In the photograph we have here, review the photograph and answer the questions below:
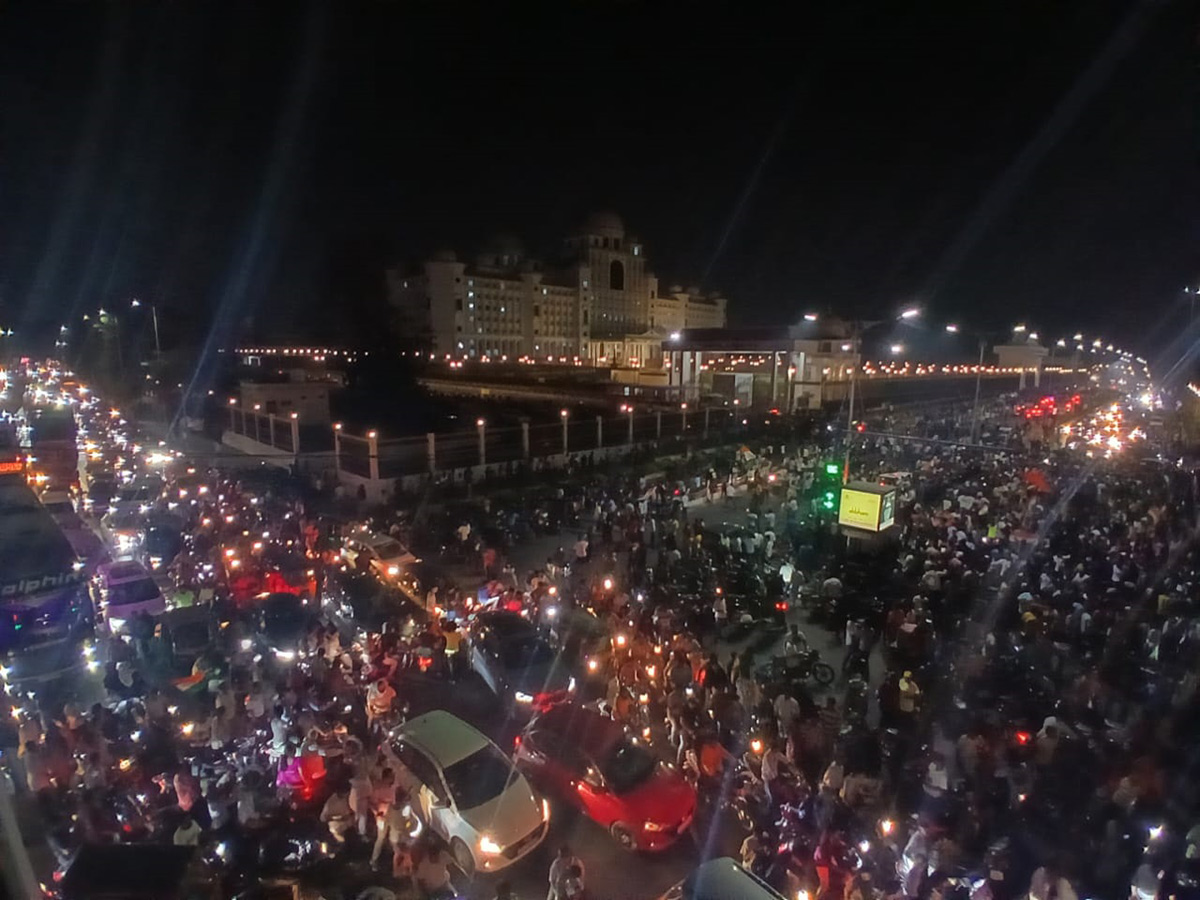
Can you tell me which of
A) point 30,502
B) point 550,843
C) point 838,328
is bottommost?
point 550,843

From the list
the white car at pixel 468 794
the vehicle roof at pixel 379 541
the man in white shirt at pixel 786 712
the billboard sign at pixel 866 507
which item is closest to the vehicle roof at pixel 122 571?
the vehicle roof at pixel 379 541

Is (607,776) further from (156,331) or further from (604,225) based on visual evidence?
(604,225)

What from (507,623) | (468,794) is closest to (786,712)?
(468,794)

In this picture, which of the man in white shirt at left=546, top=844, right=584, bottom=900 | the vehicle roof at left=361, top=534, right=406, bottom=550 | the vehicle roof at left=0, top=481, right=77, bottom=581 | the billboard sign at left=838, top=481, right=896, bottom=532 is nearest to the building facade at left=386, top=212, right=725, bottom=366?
the vehicle roof at left=361, top=534, right=406, bottom=550

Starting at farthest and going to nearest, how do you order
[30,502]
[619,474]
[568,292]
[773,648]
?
[568,292]
[619,474]
[30,502]
[773,648]

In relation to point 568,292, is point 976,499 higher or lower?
lower

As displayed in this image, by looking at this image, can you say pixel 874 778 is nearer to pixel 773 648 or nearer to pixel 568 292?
pixel 773 648

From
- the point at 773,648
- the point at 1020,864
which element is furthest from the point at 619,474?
the point at 1020,864
